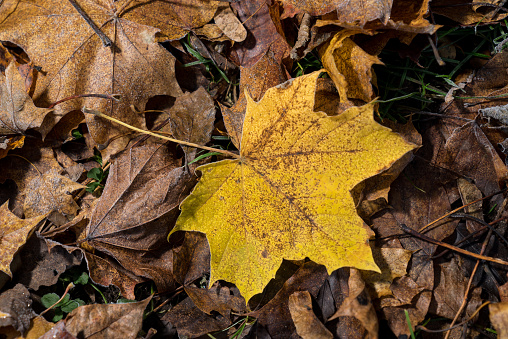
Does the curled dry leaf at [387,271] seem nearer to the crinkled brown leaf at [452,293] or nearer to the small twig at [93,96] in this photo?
the crinkled brown leaf at [452,293]

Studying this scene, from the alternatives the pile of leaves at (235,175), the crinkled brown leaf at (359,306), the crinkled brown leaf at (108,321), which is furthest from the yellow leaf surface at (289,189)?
the crinkled brown leaf at (108,321)

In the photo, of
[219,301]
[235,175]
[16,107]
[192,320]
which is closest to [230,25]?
[235,175]

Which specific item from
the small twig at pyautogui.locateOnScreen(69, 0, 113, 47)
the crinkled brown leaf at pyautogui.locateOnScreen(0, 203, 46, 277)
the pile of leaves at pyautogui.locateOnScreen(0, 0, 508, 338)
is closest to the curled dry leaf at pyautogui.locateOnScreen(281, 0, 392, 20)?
the pile of leaves at pyautogui.locateOnScreen(0, 0, 508, 338)

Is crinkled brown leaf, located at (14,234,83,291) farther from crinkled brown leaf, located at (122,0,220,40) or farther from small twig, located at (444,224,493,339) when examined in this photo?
small twig, located at (444,224,493,339)

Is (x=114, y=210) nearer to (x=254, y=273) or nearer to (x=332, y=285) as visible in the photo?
(x=254, y=273)

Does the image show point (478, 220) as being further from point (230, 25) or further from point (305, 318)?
point (230, 25)

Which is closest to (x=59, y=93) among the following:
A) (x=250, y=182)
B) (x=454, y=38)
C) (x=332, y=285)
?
(x=250, y=182)
